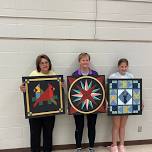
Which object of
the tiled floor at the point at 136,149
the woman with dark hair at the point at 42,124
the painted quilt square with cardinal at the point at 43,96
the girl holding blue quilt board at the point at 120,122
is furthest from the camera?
the tiled floor at the point at 136,149

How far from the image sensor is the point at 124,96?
11.9 ft

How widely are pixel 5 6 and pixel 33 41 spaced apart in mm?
502

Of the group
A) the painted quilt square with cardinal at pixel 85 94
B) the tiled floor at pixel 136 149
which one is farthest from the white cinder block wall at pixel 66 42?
the painted quilt square with cardinal at pixel 85 94

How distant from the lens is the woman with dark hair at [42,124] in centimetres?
351

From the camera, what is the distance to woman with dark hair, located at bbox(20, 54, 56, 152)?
351cm

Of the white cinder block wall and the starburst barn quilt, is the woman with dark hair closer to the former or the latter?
the white cinder block wall

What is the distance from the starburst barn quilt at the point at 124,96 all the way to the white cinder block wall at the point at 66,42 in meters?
0.32

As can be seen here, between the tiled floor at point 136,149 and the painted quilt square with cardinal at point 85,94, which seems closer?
the painted quilt square with cardinal at point 85,94

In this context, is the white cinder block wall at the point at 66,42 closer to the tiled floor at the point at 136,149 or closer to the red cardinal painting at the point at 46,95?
the tiled floor at the point at 136,149

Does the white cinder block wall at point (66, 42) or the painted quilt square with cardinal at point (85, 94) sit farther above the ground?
the white cinder block wall at point (66, 42)

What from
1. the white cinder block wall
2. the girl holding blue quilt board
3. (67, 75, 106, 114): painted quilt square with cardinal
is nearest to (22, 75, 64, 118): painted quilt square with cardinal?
(67, 75, 106, 114): painted quilt square with cardinal

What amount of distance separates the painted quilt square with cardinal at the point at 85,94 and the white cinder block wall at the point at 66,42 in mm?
294

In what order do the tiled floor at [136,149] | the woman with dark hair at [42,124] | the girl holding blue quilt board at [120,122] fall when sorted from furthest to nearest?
the tiled floor at [136,149] < the girl holding blue quilt board at [120,122] < the woman with dark hair at [42,124]

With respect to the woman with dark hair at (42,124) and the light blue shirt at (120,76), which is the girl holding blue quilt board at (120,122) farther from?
the woman with dark hair at (42,124)
